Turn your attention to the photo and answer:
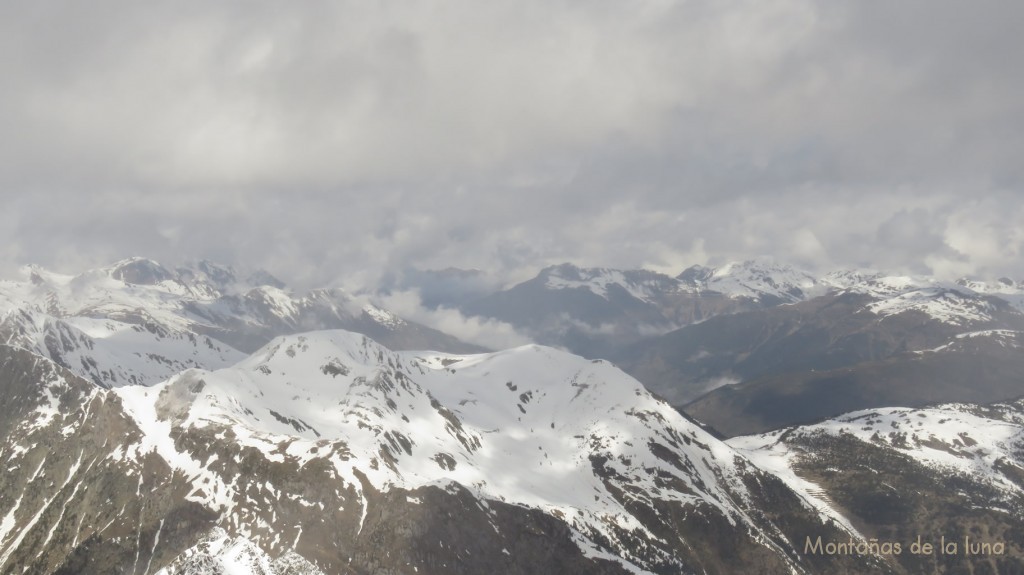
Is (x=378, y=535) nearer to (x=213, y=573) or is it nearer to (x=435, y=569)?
(x=435, y=569)

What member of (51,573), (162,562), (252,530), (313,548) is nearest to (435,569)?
(313,548)

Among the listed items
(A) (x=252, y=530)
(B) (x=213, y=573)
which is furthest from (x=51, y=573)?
(B) (x=213, y=573)

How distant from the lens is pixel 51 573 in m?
199

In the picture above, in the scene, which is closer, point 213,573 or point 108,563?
point 213,573

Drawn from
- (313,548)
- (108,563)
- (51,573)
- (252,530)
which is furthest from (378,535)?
(51,573)

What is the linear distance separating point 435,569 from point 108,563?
93059mm

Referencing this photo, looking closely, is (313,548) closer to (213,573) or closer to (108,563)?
(108,563)

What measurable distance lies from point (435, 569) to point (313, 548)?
1345 inches

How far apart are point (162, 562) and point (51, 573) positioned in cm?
3578

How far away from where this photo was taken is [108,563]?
7835 inches

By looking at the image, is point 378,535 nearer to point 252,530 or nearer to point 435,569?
point 435,569

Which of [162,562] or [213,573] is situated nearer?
[213,573]

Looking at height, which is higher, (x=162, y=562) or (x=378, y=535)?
(x=378, y=535)

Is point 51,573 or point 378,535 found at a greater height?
point 378,535
